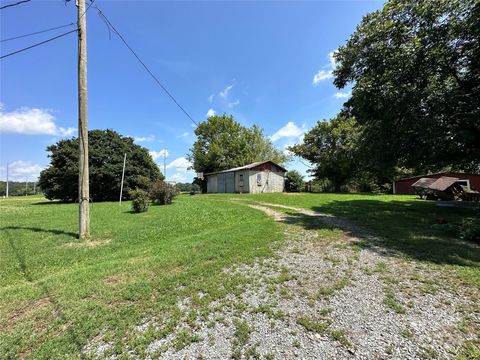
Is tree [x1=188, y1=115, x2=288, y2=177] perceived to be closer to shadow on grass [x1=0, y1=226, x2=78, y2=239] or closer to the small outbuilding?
the small outbuilding

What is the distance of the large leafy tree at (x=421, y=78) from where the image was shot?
9117mm

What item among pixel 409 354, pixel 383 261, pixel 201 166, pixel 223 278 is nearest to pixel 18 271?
pixel 223 278

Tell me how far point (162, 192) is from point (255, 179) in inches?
449

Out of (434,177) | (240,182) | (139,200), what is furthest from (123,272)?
(434,177)

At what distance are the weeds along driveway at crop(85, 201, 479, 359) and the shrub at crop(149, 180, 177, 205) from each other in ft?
43.2

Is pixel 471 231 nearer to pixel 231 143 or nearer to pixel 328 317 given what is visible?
pixel 328 317

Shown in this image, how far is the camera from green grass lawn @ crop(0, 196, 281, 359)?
9.40ft

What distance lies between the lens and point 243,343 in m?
2.61

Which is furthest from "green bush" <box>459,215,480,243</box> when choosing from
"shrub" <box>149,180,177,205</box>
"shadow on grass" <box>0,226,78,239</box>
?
"shrub" <box>149,180,177,205</box>

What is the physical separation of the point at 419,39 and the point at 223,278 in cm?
1115

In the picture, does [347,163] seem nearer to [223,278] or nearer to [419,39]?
[419,39]

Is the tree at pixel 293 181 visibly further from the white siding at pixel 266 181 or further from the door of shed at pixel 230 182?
the door of shed at pixel 230 182

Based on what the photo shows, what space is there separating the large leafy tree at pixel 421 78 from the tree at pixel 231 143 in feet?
92.8

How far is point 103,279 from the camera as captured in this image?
430 centimetres
